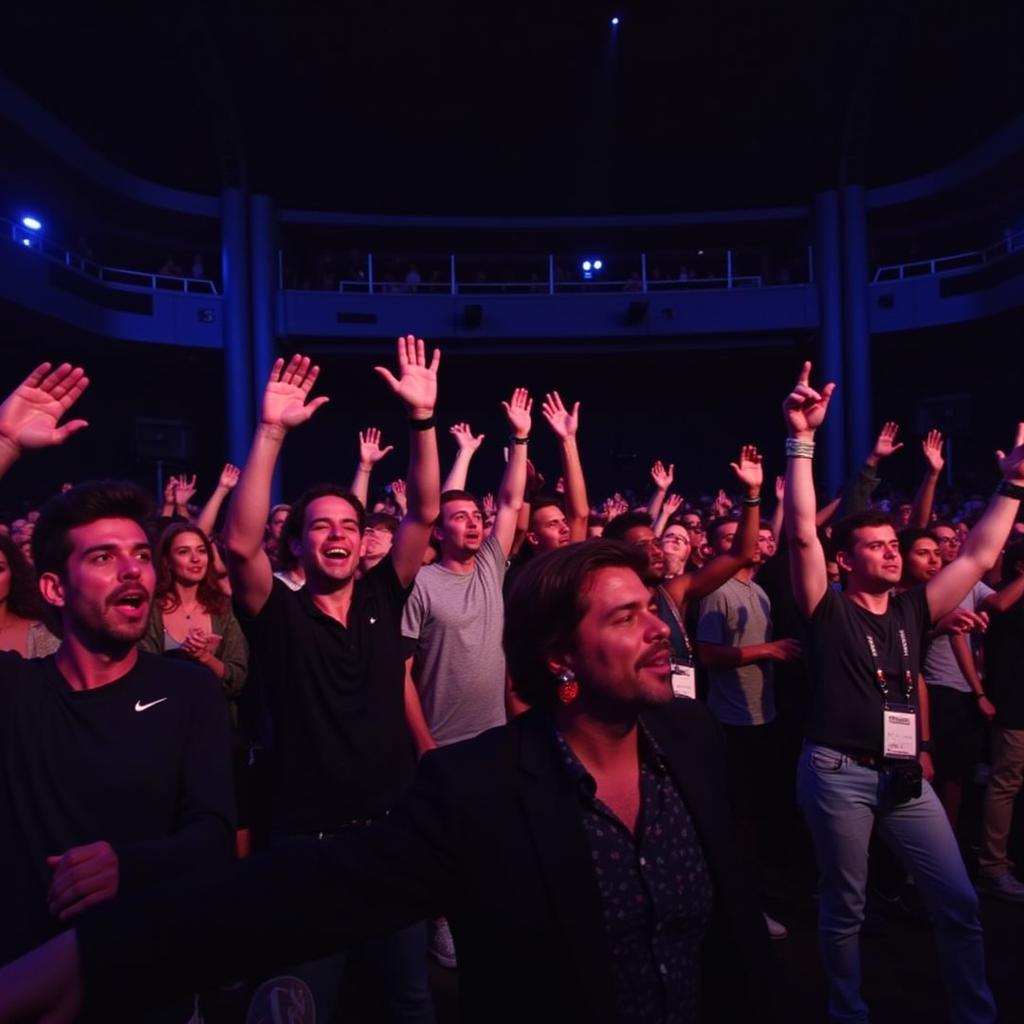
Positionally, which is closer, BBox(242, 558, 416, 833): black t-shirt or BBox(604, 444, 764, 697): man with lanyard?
BBox(242, 558, 416, 833): black t-shirt

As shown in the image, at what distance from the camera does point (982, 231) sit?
16.3 metres

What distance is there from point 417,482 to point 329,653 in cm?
53

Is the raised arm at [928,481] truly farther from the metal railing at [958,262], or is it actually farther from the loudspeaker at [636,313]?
the metal railing at [958,262]

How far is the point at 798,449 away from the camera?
108 inches

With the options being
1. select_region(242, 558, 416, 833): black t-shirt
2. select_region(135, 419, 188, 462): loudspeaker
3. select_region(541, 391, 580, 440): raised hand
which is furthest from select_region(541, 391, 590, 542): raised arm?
select_region(135, 419, 188, 462): loudspeaker

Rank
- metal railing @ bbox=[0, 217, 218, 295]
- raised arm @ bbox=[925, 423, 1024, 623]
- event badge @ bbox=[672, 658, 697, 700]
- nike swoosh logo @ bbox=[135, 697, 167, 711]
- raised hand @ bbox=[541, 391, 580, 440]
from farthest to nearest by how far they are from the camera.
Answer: metal railing @ bbox=[0, 217, 218, 295] → raised hand @ bbox=[541, 391, 580, 440] → event badge @ bbox=[672, 658, 697, 700] → raised arm @ bbox=[925, 423, 1024, 623] → nike swoosh logo @ bbox=[135, 697, 167, 711]

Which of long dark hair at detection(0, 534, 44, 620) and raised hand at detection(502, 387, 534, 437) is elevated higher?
raised hand at detection(502, 387, 534, 437)

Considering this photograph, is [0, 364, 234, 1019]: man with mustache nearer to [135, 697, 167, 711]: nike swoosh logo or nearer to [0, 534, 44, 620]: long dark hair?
[135, 697, 167, 711]: nike swoosh logo

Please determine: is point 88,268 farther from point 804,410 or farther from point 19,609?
point 804,410

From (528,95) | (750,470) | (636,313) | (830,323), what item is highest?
(528,95)

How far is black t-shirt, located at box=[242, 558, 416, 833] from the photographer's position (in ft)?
7.11

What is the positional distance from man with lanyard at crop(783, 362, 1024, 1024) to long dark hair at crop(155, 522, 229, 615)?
228 cm

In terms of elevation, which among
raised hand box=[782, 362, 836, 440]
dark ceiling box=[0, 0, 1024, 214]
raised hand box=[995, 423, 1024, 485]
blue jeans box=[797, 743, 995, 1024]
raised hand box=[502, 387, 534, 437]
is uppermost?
dark ceiling box=[0, 0, 1024, 214]

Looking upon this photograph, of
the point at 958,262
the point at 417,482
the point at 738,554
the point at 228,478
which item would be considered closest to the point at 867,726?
the point at 738,554
